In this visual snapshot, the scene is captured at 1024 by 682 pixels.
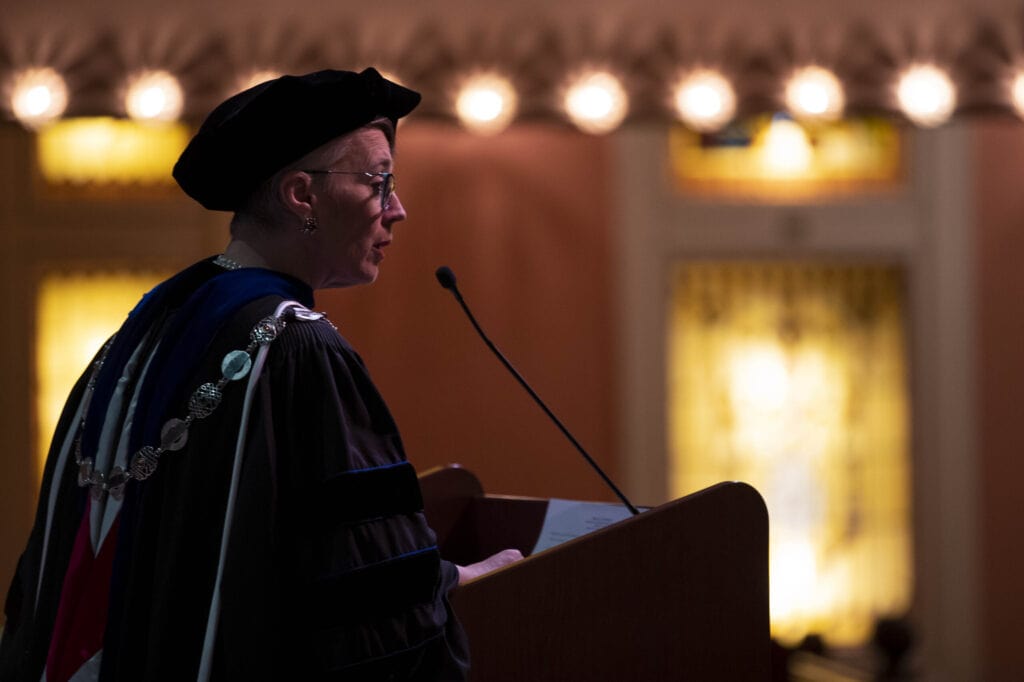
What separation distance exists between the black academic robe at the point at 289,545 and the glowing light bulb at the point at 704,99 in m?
3.11

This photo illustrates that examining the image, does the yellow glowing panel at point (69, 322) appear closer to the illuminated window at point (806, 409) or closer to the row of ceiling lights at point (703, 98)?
the row of ceiling lights at point (703, 98)

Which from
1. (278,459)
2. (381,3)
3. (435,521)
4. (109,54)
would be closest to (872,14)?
(381,3)

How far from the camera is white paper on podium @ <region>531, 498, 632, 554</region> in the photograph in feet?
5.84

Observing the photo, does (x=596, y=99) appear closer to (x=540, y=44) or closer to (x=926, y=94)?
(x=540, y=44)

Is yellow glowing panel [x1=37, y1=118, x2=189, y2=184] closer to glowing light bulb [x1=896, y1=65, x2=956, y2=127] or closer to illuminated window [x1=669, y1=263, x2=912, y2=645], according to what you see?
illuminated window [x1=669, y1=263, x2=912, y2=645]

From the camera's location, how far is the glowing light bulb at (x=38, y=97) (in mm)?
4266

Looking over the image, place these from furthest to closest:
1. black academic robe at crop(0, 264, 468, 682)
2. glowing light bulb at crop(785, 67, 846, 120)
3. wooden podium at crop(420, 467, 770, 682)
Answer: glowing light bulb at crop(785, 67, 846, 120) → wooden podium at crop(420, 467, 770, 682) → black academic robe at crop(0, 264, 468, 682)

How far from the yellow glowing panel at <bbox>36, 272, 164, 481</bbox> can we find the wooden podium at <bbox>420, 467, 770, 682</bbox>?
337 centimetres

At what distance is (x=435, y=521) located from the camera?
6.41 ft

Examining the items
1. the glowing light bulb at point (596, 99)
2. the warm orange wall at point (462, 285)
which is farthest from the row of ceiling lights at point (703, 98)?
the warm orange wall at point (462, 285)

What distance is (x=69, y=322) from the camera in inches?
182

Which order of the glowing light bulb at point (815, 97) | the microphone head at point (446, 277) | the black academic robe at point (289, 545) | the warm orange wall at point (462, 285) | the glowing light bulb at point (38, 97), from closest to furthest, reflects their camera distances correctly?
the black academic robe at point (289, 545) → the microphone head at point (446, 277) → the glowing light bulb at point (38, 97) → the glowing light bulb at point (815, 97) → the warm orange wall at point (462, 285)

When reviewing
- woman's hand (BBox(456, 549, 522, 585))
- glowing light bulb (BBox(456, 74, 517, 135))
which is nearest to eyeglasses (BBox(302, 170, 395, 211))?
woman's hand (BBox(456, 549, 522, 585))

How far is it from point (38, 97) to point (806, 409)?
2.98m
